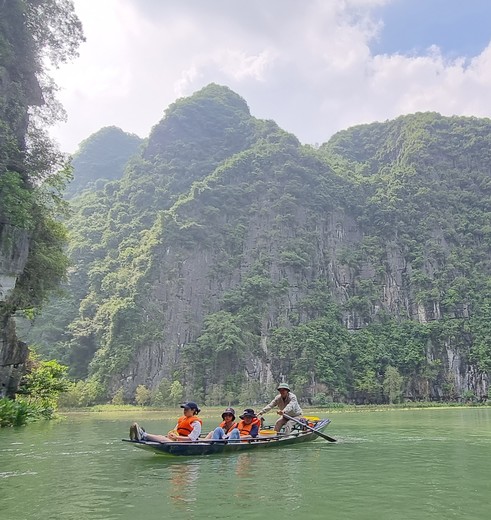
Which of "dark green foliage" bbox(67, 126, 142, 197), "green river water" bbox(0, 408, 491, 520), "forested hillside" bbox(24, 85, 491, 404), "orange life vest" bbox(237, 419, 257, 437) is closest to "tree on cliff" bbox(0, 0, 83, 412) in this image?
"green river water" bbox(0, 408, 491, 520)

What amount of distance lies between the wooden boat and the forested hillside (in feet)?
116

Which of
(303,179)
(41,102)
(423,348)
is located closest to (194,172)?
(303,179)

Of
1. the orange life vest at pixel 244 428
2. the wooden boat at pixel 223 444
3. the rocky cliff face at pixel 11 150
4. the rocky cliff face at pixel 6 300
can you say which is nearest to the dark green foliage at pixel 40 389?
the rocky cliff face at pixel 6 300

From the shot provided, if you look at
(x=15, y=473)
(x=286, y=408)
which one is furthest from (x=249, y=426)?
(x=15, y=473)

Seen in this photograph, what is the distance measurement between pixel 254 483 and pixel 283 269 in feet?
169

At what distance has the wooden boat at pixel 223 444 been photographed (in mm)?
9711

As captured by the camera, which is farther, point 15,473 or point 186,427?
point 186,427

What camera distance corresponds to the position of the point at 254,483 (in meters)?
7.55

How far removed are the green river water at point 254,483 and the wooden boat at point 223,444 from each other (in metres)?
0.18

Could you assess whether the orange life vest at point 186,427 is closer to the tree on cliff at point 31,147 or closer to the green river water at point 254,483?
the green river water at point 254,483

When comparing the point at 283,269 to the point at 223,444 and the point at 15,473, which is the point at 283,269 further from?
the point at 15,473

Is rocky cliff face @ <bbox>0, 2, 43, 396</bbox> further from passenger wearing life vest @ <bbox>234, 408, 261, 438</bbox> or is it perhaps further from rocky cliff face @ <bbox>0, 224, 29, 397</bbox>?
passenger wearing life vest @ <bbox>234, 408, 261, 438</bbox>

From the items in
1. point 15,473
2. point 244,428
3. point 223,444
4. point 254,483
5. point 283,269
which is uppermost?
point 283,269

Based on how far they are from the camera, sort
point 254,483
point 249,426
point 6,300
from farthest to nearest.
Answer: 1. point 6,300
2. point 249,426
3. point 254,483
